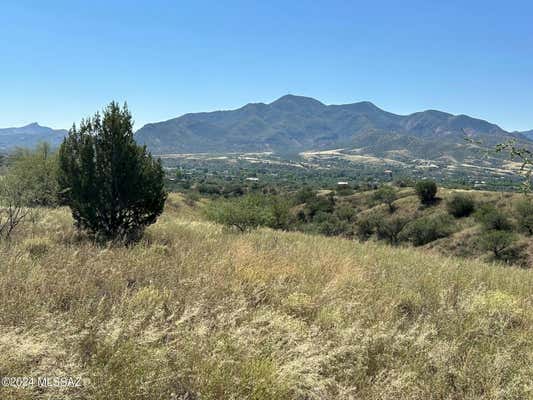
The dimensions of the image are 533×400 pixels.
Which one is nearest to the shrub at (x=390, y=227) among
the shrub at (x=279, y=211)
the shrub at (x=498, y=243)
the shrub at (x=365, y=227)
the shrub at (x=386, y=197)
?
the shrub at (x=365, y=227)

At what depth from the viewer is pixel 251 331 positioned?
380 centimetres

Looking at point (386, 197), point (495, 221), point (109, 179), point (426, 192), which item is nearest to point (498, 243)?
point (495, 221)

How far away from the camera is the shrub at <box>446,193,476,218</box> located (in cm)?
5497

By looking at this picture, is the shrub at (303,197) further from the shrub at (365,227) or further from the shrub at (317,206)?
the shrub at (365,227)

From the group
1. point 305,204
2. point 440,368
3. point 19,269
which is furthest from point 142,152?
point 305,204

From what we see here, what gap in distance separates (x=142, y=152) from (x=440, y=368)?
9753 millimetres

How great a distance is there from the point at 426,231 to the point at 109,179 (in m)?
46.0

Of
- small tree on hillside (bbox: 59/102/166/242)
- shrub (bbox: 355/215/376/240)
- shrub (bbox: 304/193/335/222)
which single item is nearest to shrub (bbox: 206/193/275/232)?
small tree on hillside (bbox: 59/102/166/242)

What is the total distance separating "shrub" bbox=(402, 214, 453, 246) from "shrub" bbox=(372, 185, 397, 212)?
487 inches

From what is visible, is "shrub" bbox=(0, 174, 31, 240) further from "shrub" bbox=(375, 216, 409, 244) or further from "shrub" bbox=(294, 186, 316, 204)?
"shrub" bbox=(294, 186, 316, 204)

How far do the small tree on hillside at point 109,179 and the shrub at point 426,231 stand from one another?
44287 millimetres

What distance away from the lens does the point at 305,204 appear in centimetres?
7088

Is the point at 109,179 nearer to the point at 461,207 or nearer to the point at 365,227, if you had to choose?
the point at 365,227

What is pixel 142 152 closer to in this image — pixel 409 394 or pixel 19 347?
pixel 19 347
